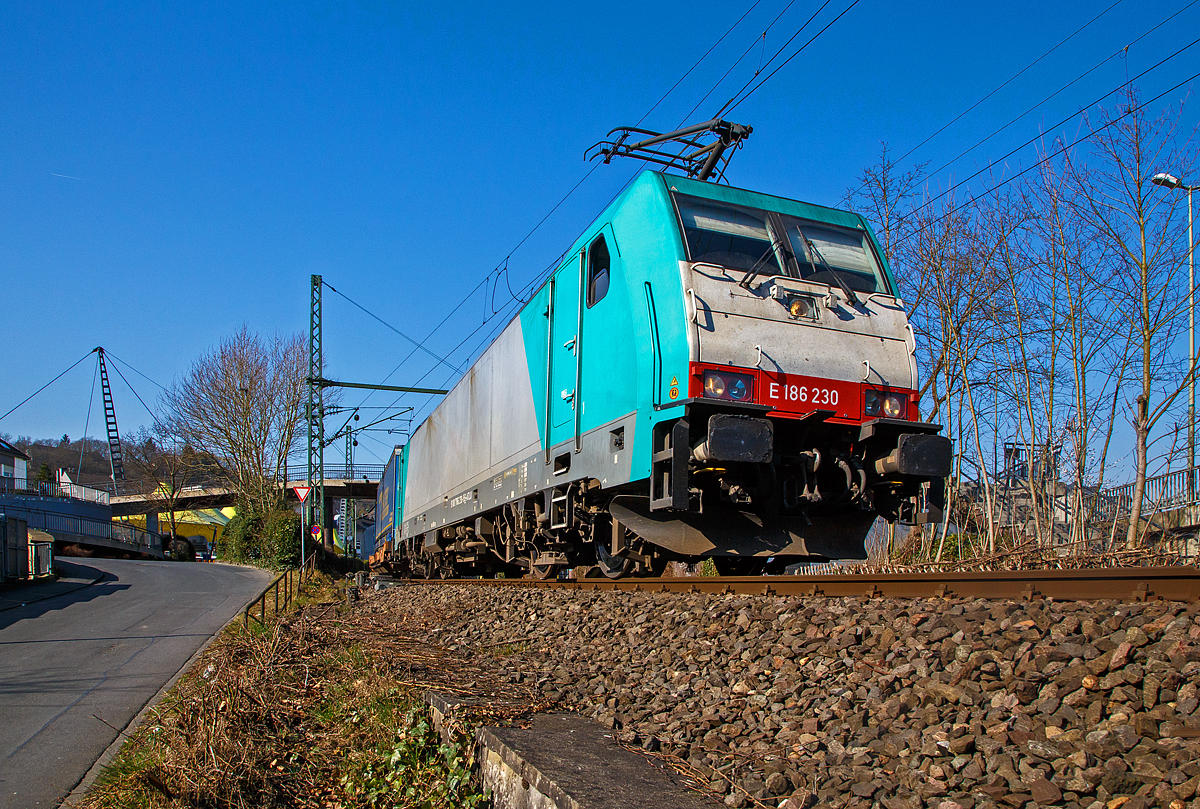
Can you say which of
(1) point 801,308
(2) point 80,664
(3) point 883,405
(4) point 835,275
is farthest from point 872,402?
(2) point 80,664

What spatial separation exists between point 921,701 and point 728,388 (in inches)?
133

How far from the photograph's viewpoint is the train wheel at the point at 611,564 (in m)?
8.58

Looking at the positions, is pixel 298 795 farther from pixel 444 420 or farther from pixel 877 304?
pixel 444 420

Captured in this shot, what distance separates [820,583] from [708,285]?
2491 mm

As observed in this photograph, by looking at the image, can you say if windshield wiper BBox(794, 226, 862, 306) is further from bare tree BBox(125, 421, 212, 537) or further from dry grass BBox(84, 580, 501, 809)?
bare tree BBox(125, 421, 212, 537)

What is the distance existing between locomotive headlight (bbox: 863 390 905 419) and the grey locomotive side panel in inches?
141

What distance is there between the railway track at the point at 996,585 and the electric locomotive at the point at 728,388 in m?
0.72

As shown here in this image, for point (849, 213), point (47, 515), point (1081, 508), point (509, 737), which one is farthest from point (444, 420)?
point (47, 515)

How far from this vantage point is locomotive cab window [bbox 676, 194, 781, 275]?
6.99 meters

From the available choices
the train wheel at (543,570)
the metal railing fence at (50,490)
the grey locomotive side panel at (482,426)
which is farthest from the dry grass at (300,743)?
the metal railing fence at (50,490)

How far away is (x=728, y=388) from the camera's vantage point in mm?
6430

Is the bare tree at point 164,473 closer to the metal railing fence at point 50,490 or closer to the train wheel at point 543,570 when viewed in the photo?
the metal railing fence at point 50,490

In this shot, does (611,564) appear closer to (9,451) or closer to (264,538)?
(264,538)

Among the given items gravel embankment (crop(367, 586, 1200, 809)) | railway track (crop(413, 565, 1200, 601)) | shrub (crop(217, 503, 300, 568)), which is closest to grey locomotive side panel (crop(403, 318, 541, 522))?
railway track (crop(413, 565, 1200, 601))
